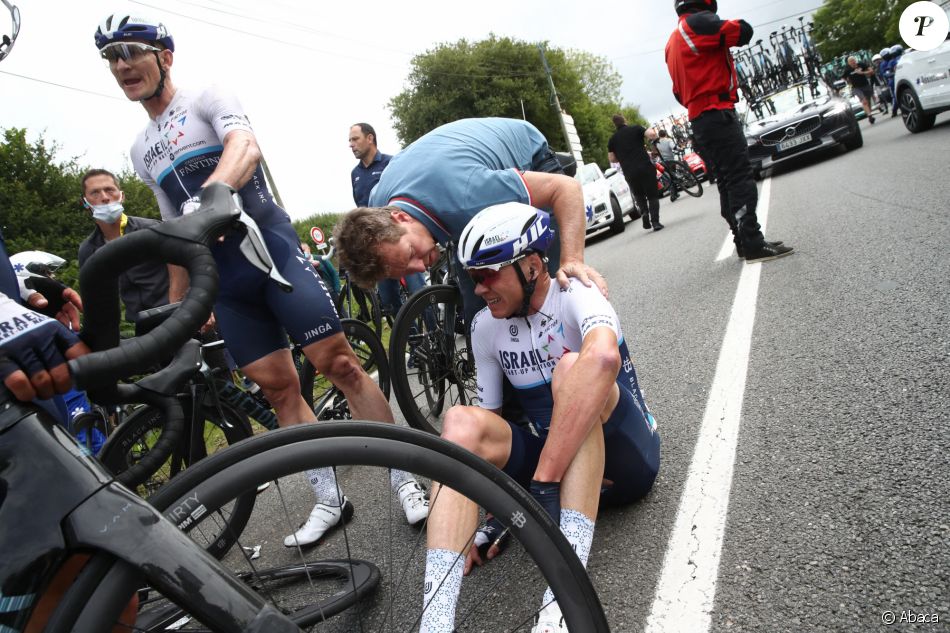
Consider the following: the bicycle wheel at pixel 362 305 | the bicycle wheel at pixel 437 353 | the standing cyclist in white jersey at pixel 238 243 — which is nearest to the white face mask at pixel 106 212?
the standing cyclist in white jersey at pixel 238 243

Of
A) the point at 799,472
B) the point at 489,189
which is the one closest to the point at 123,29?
the point at 489,189

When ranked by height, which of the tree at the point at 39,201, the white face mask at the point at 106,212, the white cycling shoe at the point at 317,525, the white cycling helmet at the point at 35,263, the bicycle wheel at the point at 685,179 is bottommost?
the bicycle wheel at the point at 685,179

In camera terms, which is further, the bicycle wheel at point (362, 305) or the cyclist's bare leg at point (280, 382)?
the bicycle wheel at point (362, 305)

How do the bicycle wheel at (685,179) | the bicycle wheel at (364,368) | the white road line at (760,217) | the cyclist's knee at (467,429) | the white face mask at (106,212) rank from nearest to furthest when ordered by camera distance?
the cyclist's knee at (467,429)
the bicycle wheel at (364,368)
the white face mask at (106,212)
the white road line at (760,217)
the bicycle wheel at (685,179)

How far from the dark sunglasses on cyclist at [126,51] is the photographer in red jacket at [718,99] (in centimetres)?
458

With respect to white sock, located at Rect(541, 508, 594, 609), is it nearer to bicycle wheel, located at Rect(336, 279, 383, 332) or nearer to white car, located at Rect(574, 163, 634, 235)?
bicycle wheel, located at Rect(336, 279, 383, 332)

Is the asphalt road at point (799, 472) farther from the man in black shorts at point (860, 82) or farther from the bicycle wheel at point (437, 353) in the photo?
the man in black shorts at point (860, 82)

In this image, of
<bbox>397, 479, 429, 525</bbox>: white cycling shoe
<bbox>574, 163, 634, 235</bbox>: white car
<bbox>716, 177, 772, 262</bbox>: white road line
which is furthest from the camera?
<bbox>574, 163, 634, 235</bbox>: white car

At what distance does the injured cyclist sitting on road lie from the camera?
5.65 feet

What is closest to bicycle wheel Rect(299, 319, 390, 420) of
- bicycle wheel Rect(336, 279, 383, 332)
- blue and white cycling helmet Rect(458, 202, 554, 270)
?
blue and white cycling helmet Rect(458, 202, 554, 270)

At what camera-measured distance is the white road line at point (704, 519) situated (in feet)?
5.86

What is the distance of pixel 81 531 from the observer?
1054 mm

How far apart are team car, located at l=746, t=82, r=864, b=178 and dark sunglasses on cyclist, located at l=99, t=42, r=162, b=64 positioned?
1281cm

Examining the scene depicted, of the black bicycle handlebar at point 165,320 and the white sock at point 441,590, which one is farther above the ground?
the black bicycle handlebar at point 165,320
